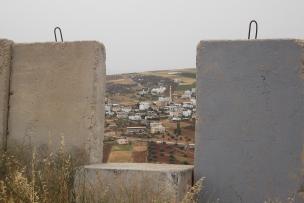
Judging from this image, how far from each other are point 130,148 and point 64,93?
250 centimetres

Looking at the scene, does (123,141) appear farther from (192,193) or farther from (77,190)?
(192,193)

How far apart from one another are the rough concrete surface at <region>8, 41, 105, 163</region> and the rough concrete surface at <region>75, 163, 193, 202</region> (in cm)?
34

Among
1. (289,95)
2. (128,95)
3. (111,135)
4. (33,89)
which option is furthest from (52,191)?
(128,95)

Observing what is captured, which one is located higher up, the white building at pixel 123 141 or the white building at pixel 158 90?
the white building at pixel 158 90

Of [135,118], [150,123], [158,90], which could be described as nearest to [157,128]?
[150,123]

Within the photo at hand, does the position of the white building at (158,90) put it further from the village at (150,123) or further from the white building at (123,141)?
the white building at (123,141)

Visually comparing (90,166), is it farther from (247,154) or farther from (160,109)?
(160,109)

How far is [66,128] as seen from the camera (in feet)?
14.9

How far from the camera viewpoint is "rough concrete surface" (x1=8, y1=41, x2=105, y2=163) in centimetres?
447

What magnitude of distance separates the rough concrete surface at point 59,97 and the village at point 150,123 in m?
0.83

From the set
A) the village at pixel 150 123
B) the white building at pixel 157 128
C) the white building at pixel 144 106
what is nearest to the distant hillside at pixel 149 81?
the village at pixel 150 123

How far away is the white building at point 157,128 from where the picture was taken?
27.0 ft

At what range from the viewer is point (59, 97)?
458cm

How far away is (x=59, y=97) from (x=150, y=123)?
409 cm
